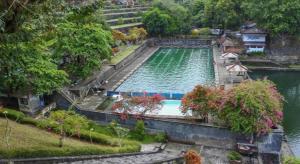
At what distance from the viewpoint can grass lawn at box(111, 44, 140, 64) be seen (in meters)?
39.1

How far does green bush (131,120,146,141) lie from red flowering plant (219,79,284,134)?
473 cm

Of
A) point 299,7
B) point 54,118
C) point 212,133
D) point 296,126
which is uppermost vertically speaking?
point 299,7

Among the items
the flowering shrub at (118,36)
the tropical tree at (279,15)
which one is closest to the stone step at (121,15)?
the flowering shrub at (118,36)

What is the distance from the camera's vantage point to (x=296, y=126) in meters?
25.2

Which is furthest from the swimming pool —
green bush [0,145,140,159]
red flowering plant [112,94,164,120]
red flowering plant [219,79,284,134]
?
green bush [0,145,140,159]

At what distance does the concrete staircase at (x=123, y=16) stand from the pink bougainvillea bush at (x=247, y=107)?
3127cm

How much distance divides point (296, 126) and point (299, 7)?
17790mm

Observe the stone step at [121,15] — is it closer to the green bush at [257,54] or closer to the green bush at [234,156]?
the green bush at [257,54]

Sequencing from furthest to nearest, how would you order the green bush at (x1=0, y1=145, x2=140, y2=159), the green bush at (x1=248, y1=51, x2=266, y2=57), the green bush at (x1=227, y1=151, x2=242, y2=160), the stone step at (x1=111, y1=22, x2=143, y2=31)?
1. the stone step at (x1=111, y1=22, x2=143, y2=31)
2. the green bush at (x1=248, y1=51, x2=266, y2=57)
3. the green bush at (x1=227, y1=151, x2=242, y2=160)
4. the green bush at (x1=0, y1=145, x2=140, y2=159)

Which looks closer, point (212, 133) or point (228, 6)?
point (212, 133)

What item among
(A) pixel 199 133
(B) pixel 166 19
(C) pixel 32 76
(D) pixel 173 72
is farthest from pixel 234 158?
(B) pixel 166 19

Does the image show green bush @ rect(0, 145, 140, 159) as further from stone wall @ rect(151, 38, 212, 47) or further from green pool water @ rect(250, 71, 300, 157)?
stone wall @ rect(151, 38, 212, 47)

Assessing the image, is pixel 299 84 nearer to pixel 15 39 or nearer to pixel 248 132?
pixel 248 132

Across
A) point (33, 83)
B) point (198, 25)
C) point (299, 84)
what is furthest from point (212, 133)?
point (198, 25)
